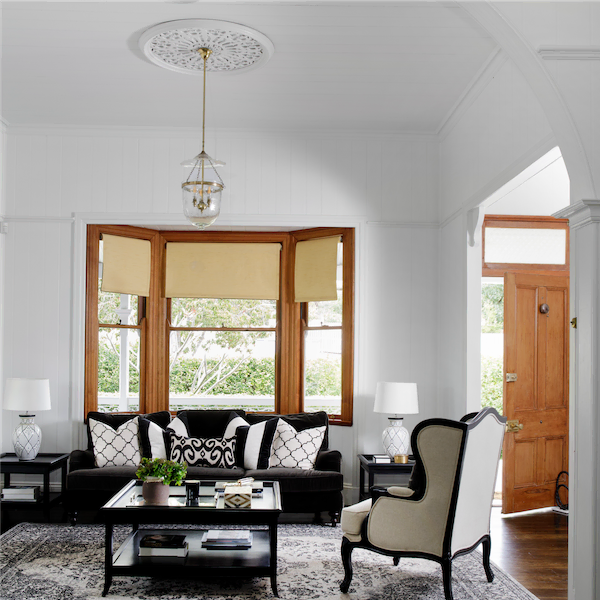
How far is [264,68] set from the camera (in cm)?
455

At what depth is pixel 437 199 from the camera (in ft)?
19.8

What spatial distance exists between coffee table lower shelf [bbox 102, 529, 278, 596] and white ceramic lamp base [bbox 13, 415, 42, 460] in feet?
5.66

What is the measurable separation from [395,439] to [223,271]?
2.32m

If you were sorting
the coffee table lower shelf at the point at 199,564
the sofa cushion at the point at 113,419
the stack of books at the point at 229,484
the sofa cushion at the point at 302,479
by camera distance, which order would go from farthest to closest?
1. the sofa cushion at the point at 113,419
2. the sofa cushion at the point at 302,479
3. the stack of books at the point at 229,484
4. the coffee table lower shelf at the point at 199,564

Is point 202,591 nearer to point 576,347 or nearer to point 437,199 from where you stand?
point 576,347

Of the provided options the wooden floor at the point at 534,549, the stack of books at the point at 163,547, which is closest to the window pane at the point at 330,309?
the wooden floor at the point at 534,549

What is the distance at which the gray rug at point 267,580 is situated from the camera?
3752mm

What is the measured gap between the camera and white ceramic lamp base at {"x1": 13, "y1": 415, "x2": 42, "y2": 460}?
531cm

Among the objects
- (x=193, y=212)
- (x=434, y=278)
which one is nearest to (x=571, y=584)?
(x=193, y=212)

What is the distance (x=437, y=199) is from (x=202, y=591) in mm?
3909

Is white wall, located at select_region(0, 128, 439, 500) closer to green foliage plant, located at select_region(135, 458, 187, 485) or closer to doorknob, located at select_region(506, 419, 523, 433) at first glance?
doorknob, located at select_region(506, 419, 523, 433)

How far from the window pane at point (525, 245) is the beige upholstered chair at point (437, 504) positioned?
2616 mm

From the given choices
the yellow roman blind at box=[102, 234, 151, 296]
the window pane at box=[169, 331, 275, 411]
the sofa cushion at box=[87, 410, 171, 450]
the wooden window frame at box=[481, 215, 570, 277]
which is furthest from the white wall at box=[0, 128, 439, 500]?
the window pane at box=[169, 331, 275, 411]

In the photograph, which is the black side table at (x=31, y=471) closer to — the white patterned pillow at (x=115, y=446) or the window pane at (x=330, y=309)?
the white patterned pillow at (x=115, y=446)
